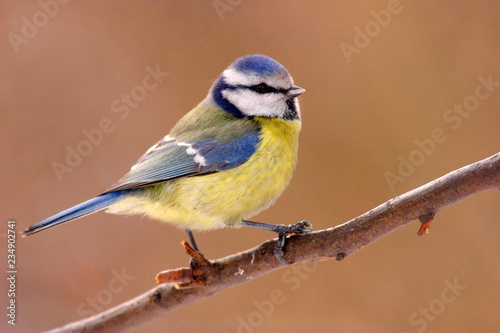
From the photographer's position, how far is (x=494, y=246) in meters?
1.89

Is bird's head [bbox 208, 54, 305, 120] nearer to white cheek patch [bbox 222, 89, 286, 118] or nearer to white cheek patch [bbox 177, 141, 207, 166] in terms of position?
white cheek patch [bbox 222, 89, 286, 118]

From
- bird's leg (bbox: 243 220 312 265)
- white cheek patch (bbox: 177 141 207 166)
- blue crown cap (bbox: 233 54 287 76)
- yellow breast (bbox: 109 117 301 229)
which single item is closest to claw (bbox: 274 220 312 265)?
bird's leg (bbox: 243 220 312 265)

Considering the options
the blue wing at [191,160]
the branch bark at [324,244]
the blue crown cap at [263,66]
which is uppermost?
the blue crown cap at [263,66]

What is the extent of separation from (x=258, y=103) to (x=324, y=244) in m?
0.45

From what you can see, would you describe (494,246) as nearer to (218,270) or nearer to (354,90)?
(354,90)

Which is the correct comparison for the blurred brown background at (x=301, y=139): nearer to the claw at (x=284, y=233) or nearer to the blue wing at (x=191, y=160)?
the blue wing at (x=191, y=160)

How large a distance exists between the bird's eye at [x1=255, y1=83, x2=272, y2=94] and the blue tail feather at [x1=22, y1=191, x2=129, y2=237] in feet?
1.36

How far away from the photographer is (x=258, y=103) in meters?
1.32

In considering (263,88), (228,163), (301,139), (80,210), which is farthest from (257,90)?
(301,139)

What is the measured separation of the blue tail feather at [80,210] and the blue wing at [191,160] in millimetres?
21

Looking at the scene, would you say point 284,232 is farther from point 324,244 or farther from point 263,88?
point 263,88

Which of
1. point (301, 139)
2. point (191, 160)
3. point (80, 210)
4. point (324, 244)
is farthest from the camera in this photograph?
point (301, 139)

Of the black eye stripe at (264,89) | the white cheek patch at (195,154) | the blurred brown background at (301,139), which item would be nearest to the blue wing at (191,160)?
the white cheek patch at (195,154)

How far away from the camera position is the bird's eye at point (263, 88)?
129 cm
